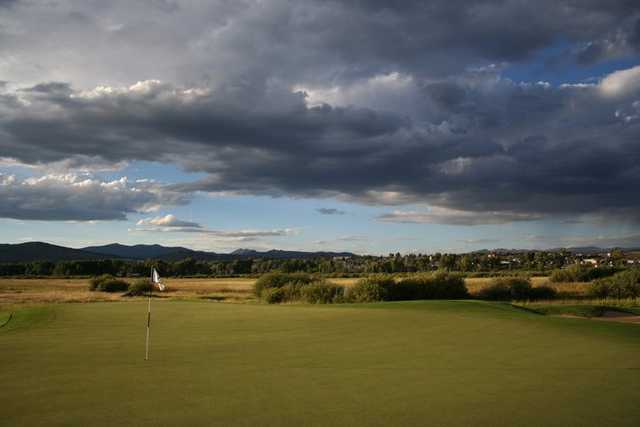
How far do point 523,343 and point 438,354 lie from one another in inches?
114

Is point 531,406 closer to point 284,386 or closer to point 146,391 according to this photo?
point 284,386

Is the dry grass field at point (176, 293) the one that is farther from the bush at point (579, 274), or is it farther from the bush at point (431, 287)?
the bush at point (431, 287)

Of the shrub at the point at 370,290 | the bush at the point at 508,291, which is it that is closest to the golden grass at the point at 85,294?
the shrub at the point at 370,290

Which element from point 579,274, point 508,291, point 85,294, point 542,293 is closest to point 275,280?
point 508,291

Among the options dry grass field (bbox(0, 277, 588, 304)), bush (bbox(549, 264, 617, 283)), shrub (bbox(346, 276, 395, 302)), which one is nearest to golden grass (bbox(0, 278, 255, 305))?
dry grass field (bbox(0, 277, 588, 304))

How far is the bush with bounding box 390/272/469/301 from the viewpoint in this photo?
41.7 m

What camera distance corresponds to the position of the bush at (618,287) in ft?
140

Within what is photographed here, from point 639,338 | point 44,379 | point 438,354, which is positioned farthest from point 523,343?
point 44,379

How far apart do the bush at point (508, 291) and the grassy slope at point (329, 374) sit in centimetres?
2636

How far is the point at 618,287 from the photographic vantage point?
43.3 meters

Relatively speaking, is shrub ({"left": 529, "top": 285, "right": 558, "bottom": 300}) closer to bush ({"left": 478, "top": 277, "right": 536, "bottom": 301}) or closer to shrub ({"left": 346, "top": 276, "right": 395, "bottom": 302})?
bush ({"left": 478, "top": 277, "right": 536, "bottom": 301})

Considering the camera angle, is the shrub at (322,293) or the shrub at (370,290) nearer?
the shrub at (370,290)

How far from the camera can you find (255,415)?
24.0ft

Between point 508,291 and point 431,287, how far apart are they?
6928 millimetres
